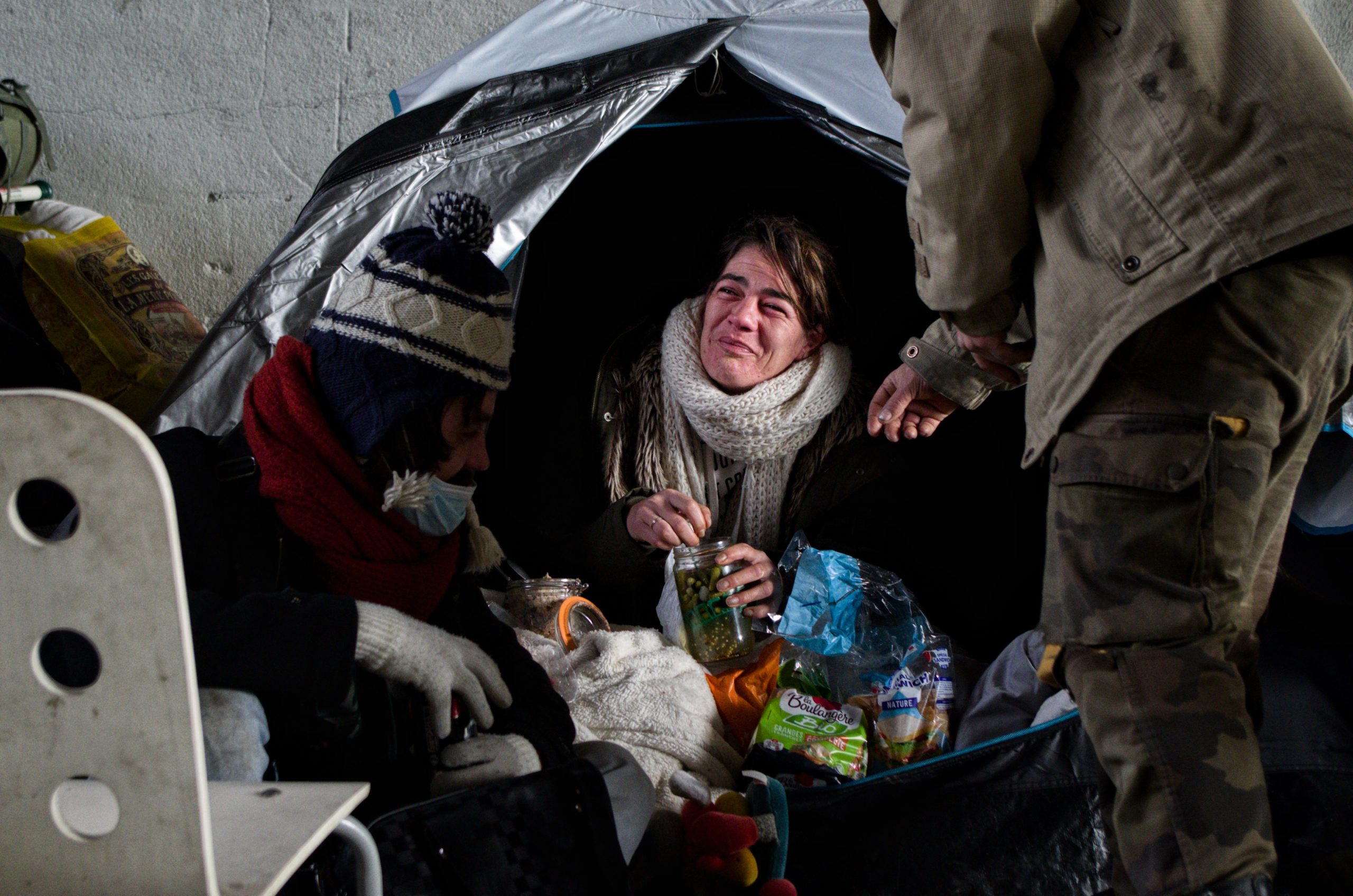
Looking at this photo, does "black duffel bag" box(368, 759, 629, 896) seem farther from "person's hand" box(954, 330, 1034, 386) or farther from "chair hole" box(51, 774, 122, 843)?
"person's hand" box(954, 330, 1034, 386)

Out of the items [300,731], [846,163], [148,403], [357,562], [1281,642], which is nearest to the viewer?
[300,731]

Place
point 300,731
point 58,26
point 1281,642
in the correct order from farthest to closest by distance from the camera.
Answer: point 58,26 < point 1281,642 < point 300,731

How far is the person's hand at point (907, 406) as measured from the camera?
1541mm

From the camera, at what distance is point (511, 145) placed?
1.74m

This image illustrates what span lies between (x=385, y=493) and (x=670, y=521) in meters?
0.72

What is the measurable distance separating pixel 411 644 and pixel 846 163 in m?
1.64

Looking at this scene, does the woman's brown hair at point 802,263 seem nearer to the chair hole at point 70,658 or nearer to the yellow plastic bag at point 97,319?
the yellow plastic bag at point 97,319

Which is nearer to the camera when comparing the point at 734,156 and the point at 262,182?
the point at 734,156

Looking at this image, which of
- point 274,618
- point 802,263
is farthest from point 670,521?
point 274,618

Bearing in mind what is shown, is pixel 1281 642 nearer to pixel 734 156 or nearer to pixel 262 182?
pixel 734 156

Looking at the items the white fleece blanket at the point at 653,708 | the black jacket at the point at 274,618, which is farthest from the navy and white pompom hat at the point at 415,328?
the white fleece blanket at the point at 653,708

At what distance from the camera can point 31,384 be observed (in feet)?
5.27

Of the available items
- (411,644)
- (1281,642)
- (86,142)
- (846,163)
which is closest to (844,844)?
(411,644)

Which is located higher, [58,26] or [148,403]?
[58,26]
